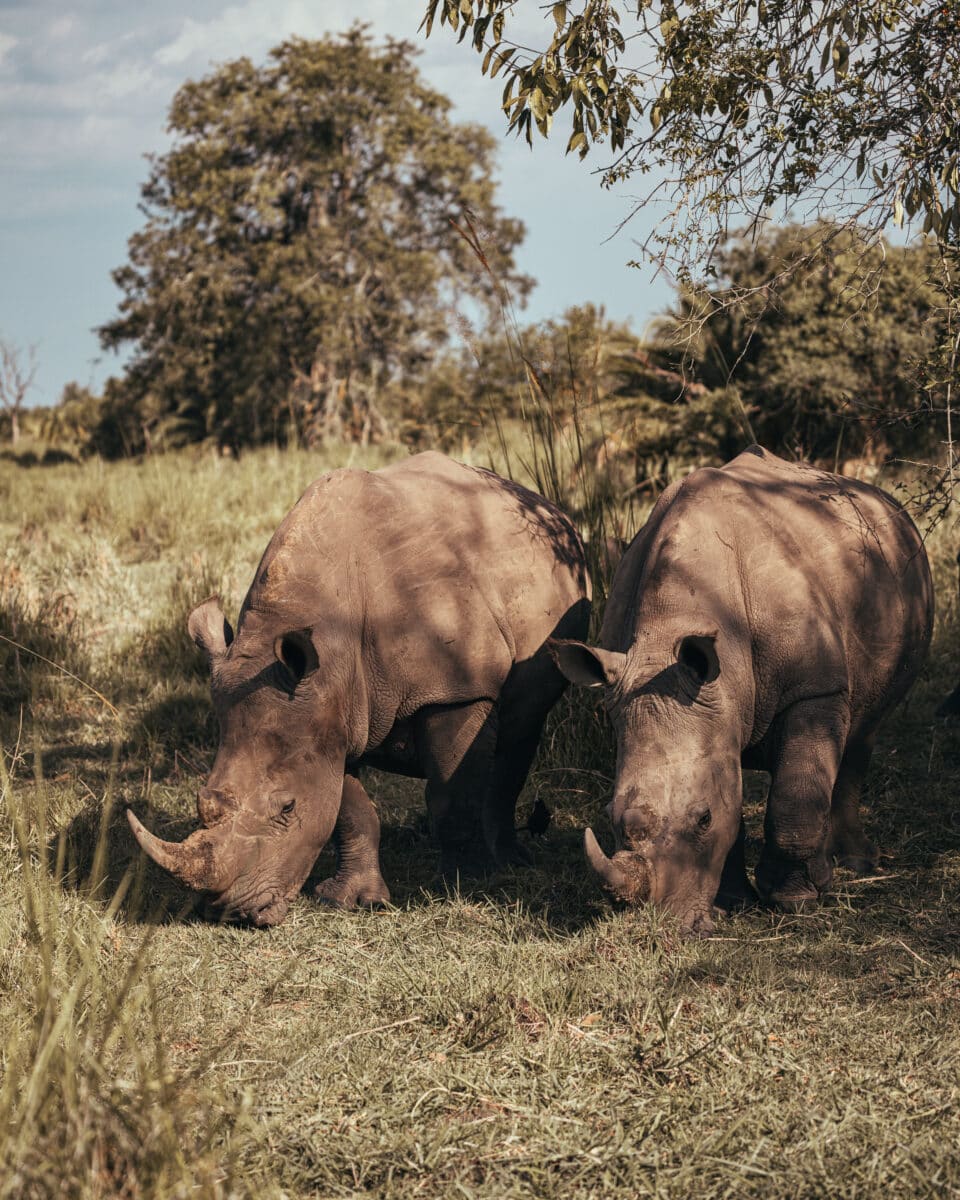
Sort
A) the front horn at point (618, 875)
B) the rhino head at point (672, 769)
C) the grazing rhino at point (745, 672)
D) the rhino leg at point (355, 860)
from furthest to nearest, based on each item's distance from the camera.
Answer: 1. the rhino leg at point (355, 860)
2. the grazing rhino at point (745, 672)
3. the rhino head at point (672, 769)
4. the front horn at point (618, 875)

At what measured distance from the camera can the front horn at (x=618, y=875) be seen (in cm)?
443

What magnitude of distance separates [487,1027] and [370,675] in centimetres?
178

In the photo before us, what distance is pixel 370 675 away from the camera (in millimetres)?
5453

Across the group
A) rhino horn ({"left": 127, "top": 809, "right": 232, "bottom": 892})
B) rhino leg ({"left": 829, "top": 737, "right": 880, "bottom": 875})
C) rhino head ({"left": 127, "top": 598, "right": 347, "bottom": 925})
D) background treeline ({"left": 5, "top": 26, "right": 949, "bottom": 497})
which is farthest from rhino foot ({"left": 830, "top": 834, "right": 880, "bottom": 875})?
background treeline ({"left": 5, "top": 26, "right": 949, "bottom": 497})

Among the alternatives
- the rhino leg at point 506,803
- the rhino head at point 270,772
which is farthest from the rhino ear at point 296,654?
the rhino leg at point 506,803

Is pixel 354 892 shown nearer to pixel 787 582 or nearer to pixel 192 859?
pixel 192 859

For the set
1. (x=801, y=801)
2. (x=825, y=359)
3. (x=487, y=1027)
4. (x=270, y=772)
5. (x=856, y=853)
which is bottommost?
(x=487, y=1027)

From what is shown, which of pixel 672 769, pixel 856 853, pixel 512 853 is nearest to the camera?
pixel 672 769

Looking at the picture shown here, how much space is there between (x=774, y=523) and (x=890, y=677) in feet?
3.01

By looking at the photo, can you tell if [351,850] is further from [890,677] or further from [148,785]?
[890,677]

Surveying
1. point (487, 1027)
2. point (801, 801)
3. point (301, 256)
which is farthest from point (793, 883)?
point (301, 256)

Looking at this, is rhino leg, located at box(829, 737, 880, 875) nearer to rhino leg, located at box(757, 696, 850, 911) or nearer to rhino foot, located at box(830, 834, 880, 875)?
rhino foot, located at box(830, 834, 880, 875)

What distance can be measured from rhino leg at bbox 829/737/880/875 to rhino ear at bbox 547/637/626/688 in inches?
56.9

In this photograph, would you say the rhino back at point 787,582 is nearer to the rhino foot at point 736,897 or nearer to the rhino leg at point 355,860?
the rhino foot at point 736,897
